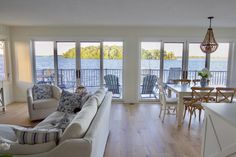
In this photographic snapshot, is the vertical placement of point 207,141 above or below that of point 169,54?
below

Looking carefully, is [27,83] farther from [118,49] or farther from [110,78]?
[118,49]

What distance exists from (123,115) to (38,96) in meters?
2.09

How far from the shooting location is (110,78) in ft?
19.9

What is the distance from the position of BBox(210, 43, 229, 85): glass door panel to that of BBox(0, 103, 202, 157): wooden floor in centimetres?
241

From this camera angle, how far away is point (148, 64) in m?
6.08

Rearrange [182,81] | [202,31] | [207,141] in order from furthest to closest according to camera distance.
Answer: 1. [202,31]
2. [182,81]
3. [207,141]

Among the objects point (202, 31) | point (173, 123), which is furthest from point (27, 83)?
point (202, 31)

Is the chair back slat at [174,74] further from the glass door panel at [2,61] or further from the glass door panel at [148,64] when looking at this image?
the glass door panel at [2,61]

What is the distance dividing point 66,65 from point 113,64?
1489 millimetres

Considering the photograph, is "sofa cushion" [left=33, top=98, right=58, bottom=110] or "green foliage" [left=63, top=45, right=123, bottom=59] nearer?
"sofa cushion" [left=33, top=98, right=58, bottom=110]

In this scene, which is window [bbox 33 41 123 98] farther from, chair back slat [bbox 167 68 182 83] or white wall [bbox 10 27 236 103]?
chair back slat [bbox 167 68 182 83]

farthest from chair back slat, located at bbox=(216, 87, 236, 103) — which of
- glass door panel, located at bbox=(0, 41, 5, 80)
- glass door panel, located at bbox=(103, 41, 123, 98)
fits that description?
glass door panel, located at bbox=(0, 41, 5, 80)

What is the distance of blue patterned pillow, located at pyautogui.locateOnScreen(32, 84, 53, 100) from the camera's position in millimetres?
4488

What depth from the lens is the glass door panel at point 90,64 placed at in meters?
5.97
